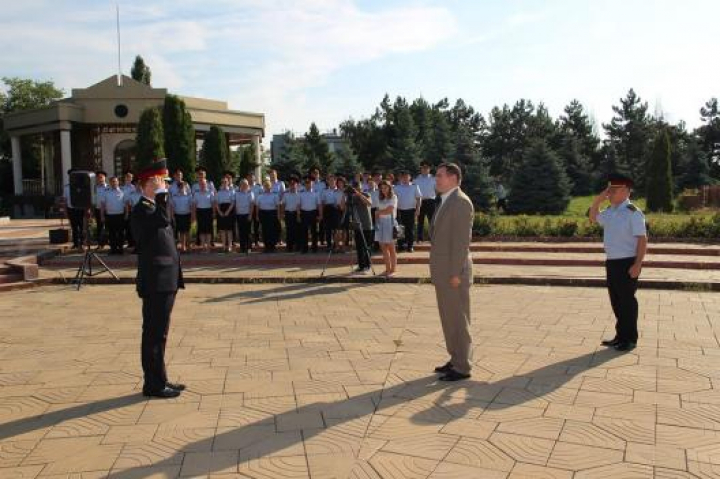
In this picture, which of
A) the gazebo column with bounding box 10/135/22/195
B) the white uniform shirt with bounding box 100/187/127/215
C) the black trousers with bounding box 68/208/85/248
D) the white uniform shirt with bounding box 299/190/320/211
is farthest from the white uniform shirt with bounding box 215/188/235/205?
the gazebo column with bounding box 10/135/22/195

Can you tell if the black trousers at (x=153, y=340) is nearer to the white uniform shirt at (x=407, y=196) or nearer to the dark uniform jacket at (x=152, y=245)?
the dark uniform jacket at (x=152, y=245)

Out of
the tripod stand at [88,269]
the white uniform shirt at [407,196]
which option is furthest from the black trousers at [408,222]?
the tripod stand at [88,269]

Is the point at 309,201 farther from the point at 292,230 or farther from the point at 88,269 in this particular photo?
the point at 88,269

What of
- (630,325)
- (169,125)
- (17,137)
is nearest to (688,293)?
(630,325)

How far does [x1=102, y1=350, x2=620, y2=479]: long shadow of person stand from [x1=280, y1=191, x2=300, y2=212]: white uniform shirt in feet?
28.3

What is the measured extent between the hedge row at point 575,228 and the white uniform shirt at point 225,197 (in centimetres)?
616

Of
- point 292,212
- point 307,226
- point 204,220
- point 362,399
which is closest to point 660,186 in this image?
point 307,226

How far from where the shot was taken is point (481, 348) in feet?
21.6

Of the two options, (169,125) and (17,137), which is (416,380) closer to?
(169,125)

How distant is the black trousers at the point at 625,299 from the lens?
21.2 feet

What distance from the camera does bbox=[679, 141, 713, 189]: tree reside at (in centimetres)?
3694

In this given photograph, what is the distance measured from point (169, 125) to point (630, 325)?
66.4ft

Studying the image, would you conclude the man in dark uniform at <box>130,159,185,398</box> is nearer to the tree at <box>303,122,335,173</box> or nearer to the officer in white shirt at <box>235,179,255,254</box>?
the officer in white shirt at <box>235,179,255,254</box>

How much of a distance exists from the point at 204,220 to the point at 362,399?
9976mm
